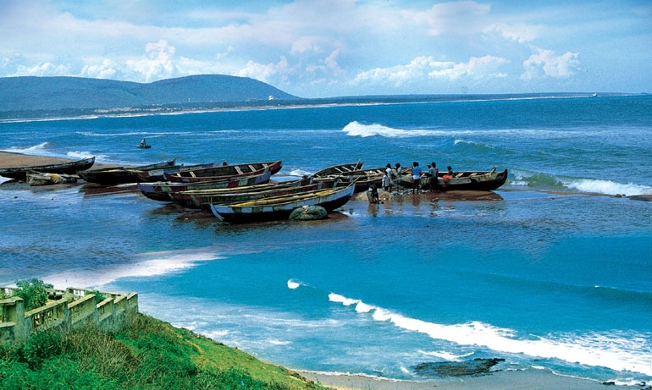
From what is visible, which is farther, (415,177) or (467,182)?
(467,182)

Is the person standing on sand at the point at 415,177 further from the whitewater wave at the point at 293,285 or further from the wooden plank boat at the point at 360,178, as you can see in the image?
the whitewater wave at the point at 293,285

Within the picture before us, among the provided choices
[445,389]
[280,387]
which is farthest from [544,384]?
[280,387]

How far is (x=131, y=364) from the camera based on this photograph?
981 cm

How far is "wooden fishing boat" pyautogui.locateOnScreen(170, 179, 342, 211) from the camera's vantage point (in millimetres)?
29531

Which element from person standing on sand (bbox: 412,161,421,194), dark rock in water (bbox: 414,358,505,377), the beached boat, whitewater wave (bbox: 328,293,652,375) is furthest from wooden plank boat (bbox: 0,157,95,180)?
dark rock in water (bbox: 414,358,505,377)

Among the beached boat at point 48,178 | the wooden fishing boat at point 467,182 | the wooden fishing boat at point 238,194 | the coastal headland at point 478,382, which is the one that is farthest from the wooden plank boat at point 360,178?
the coastal headland at point 478,382

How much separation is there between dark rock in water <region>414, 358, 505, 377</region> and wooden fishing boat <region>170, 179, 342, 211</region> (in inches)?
686

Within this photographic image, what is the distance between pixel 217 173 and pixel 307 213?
1214 cm

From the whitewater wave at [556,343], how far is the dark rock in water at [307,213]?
494 inches

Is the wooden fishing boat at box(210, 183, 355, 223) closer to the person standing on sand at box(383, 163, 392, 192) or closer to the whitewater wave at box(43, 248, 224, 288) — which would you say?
the whitewater wave at box(43, 248, 224, 288)

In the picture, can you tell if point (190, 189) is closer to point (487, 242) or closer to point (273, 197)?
point (273, 197)

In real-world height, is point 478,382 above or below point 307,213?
below

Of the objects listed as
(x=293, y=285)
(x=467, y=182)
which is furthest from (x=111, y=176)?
(x=293, y=285)

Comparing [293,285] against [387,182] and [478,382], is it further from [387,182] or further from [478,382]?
[387,182]
